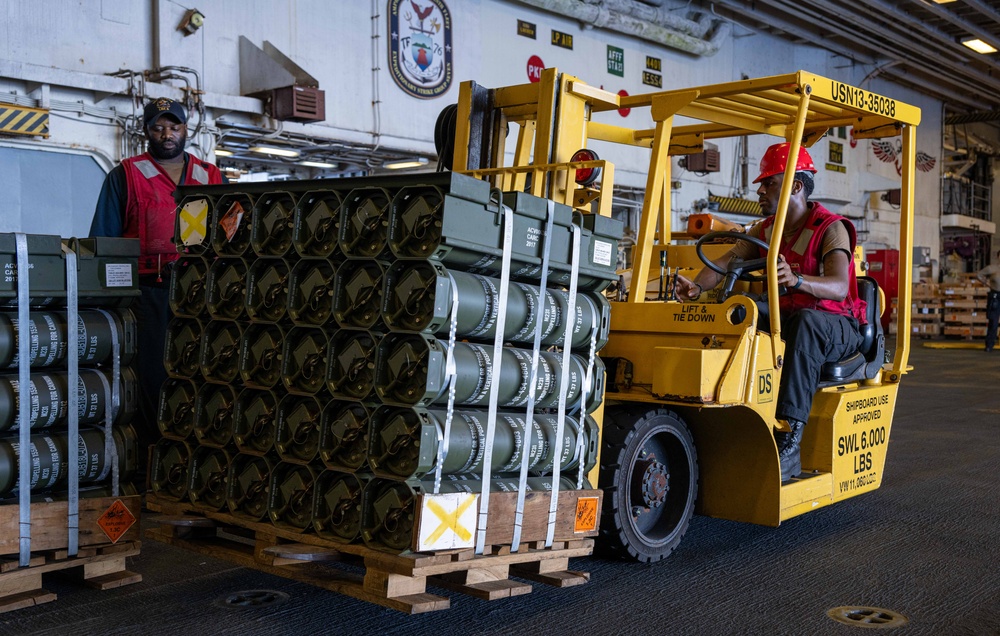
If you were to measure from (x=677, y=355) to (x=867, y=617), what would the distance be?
1345mm

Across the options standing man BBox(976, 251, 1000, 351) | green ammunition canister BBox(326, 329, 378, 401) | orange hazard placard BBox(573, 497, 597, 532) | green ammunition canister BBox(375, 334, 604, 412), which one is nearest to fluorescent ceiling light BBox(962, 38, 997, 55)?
standing man BBox(976, 251, 1000, 351)

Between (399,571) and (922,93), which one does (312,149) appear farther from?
(922,93)

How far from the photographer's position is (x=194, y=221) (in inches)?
162

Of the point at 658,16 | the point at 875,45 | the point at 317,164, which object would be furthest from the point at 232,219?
the point at 875,45

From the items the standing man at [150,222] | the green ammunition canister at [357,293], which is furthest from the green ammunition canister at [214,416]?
the standing man at [150,222]

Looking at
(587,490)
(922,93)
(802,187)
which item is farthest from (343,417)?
(922,93)

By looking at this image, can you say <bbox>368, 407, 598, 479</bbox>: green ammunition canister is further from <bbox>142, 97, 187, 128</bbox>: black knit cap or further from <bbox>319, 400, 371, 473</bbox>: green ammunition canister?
<bbox>142, 97, 187, 128</bbox>: black knit cap

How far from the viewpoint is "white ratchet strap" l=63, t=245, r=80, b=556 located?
12.9ft

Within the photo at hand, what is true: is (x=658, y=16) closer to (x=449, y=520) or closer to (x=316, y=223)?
(x=316, y=223)

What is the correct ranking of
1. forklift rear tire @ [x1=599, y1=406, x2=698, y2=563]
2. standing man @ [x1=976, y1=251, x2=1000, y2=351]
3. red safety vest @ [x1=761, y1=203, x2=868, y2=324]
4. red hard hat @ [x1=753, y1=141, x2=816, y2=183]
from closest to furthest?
forklift rear tire @ [x1=599, y1=406, x2=698, y2=563]
red hard hat @ [x1=753, y1=141, x2=816, y2=183]
red safety vest @ [x1=761, y1=203, x2=868, y2=324]
standing man @ [x1=976, y1=251, x2=1000, y2=351]

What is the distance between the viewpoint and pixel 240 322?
12.8 ft

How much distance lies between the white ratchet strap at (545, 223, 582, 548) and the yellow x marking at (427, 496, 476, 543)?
497 mm

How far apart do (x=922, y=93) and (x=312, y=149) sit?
2214cm

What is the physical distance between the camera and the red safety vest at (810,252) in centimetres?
522
